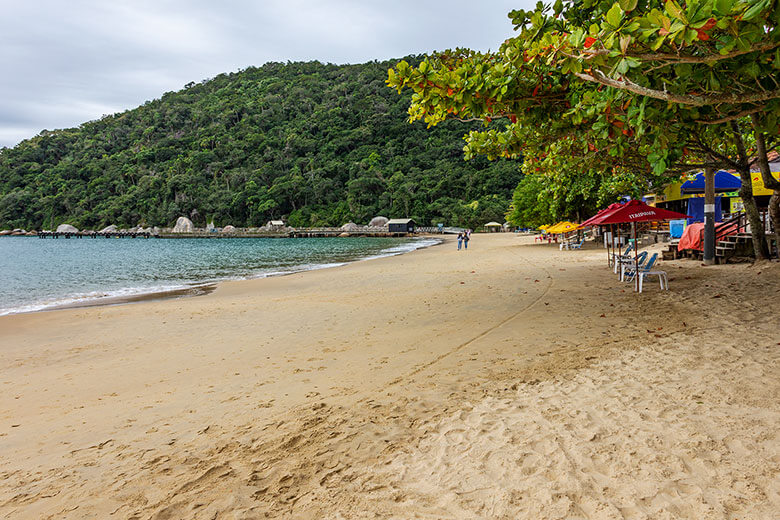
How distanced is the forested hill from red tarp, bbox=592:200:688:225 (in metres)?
72.6

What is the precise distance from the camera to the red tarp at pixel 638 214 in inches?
381

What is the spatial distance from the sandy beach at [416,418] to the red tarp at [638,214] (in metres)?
2.27

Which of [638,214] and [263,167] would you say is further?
[263,167]

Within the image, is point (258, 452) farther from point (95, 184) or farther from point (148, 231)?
point (95, 184)

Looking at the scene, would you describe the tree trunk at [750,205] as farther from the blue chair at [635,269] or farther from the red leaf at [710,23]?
the red leaf at [710,23]

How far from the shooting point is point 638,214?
9.82m

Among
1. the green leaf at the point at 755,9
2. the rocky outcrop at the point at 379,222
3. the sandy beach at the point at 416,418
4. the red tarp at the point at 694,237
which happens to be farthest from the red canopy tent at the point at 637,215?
the rocky outcrop at the point at 379,222

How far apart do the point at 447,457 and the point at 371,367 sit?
92.9 inches

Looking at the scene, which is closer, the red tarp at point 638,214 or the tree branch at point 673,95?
the tree branch at point 673,95

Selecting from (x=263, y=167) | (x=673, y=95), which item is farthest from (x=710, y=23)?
(x=263, y=167)

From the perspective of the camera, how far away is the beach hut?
7650cm

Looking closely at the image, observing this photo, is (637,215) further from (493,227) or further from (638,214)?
(493,227)

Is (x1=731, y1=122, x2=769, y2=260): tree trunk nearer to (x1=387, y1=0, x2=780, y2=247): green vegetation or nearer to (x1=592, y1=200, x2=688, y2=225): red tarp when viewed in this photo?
(x1=387, y1=0, x2=780, y2=247): green vegetation

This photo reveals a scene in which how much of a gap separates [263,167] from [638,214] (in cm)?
11091
